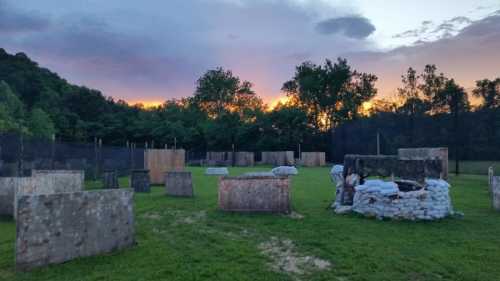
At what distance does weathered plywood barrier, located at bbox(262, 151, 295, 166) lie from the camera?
4191 cm

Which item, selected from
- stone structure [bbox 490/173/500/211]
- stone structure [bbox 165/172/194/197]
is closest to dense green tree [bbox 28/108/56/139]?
stone structure [bbox 165/172/194/197]

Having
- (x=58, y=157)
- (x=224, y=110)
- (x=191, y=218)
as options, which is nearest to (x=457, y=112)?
(x=191, y=218)

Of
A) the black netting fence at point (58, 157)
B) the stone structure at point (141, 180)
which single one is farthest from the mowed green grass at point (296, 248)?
the black netting fence at point (58, 157)

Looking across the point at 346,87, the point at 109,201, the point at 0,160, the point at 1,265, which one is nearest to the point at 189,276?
the point at 109,201

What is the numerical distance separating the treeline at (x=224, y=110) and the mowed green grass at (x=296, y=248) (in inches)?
896

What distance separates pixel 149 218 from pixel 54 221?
3.96m

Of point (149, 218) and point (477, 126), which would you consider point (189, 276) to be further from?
point (477, 126)

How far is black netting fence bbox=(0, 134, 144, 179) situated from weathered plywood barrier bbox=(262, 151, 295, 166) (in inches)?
864

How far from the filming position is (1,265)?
505cm

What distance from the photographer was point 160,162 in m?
18.3

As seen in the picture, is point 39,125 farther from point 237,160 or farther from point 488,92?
point 488,92

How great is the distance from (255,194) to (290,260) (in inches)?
169

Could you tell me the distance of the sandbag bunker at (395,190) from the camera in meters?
8.67

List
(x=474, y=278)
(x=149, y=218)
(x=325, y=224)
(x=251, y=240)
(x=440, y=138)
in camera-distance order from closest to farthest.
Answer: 1. (x=474, y=278)
2. (x=251, y=240)
3. (x=325, y=224)
4. (x=149, y=218)
5. (x=440, y=138)
